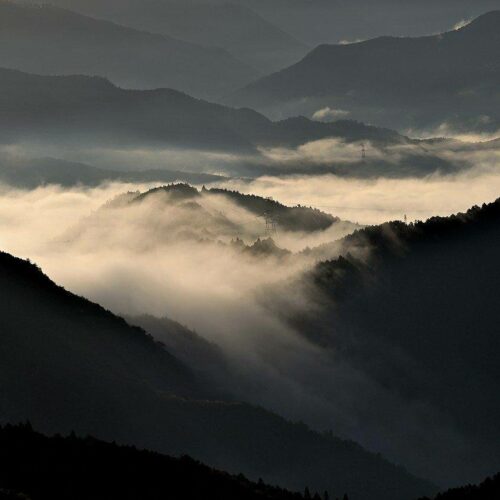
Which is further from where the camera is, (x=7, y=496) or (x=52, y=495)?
(x=52, y=495)

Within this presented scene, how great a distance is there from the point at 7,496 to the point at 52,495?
30371 mm

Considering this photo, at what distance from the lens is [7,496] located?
168125 millimetres

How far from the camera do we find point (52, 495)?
650 feet
